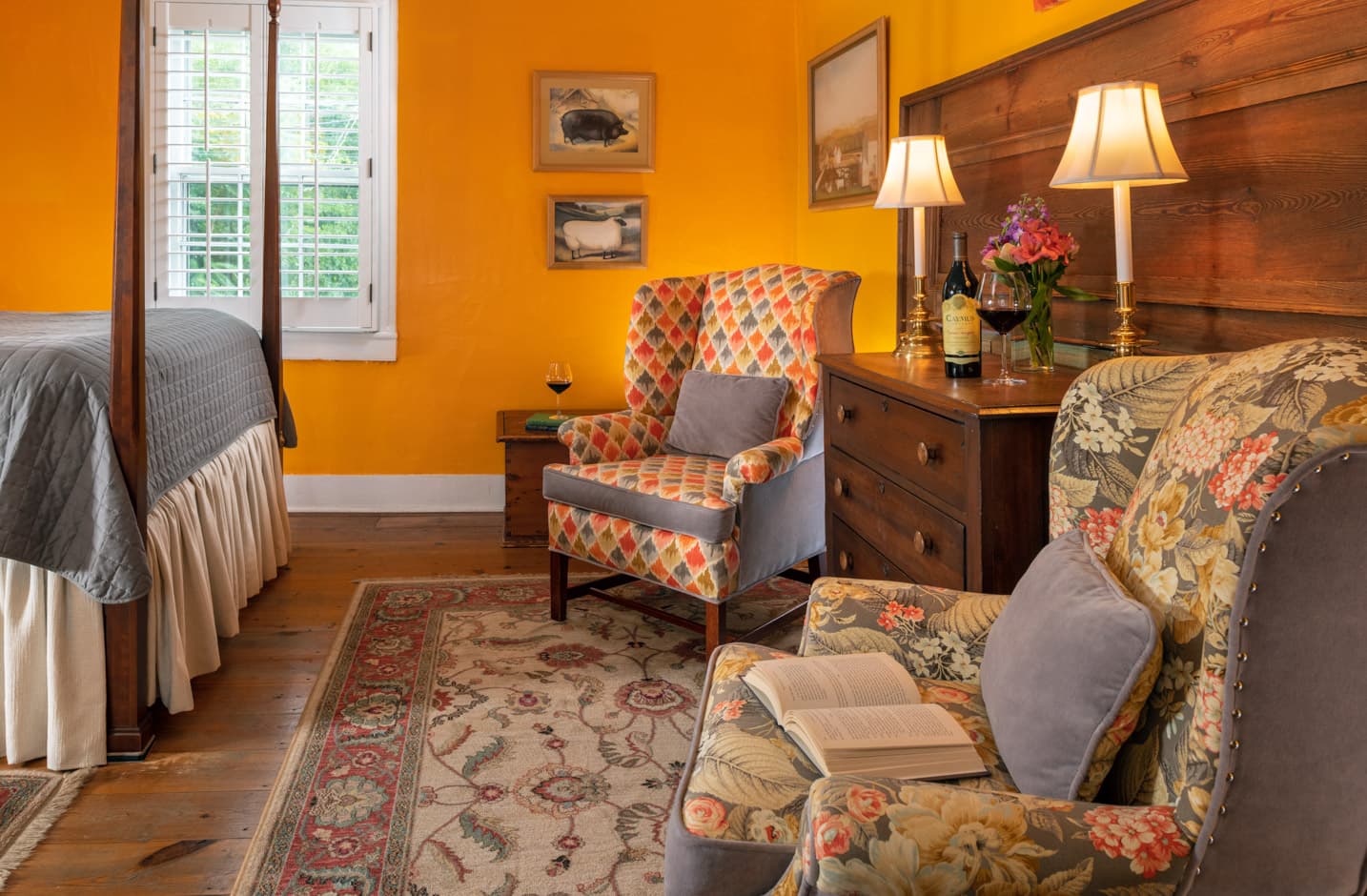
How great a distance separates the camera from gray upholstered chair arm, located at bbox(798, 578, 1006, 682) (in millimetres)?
1894

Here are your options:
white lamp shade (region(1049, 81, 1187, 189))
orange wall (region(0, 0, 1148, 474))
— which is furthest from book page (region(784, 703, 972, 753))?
orange wall (region(0, 0, 1148, 474))

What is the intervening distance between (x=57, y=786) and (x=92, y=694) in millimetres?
203

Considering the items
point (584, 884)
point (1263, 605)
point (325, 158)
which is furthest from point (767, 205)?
point (1263, 605)

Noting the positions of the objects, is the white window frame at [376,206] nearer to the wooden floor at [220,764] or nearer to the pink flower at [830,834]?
the wooden floor at [220,764]

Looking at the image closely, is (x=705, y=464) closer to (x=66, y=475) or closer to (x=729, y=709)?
(x=66, y=475)

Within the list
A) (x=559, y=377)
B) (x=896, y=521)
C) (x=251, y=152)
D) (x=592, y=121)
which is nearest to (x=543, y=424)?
(x=559, y=377)

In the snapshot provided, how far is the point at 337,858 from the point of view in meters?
2.23

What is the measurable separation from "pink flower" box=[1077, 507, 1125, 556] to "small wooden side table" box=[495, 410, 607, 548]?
3.00m

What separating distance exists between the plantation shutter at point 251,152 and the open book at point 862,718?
12.5 ft

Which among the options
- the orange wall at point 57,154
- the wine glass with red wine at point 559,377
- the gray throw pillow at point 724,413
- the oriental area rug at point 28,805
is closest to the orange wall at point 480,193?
the orange wall at point 57,154

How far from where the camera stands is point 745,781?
1498 mm

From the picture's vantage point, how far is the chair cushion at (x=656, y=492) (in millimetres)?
3222

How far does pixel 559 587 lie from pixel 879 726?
2.24 metres

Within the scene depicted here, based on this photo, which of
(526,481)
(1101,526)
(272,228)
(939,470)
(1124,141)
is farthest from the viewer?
(526,481)
